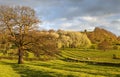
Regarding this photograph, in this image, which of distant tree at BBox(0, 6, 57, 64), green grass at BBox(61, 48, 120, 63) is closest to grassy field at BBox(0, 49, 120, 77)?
distant tree at BBox(0, 6, 57, 64)

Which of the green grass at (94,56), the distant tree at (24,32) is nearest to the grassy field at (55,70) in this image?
the distant tree at (24,32)

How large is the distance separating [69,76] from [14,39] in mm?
29829

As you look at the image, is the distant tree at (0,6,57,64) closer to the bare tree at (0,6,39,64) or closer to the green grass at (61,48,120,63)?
the bare tree at (0,6,39,64)

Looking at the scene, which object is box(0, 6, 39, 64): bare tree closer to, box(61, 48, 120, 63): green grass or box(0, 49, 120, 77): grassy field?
box(0, 49, 120, 77): grassy field

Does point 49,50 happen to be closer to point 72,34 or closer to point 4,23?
point 4,23

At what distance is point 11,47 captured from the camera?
62969mm

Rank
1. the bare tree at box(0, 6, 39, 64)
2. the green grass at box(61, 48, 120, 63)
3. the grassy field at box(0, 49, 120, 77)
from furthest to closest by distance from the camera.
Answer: the green grass at box(61, 48, 120, 63) → the bare tree at box(0, 6, 39, 64) → the grassy field at box(0, 49, 120, 77)

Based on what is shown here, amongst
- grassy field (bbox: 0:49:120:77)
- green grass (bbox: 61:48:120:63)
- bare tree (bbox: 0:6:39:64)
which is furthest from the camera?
green grass (bbox: 61:48:120:63)

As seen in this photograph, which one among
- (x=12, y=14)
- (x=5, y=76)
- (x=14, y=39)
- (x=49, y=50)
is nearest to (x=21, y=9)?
(x=12, y=14)

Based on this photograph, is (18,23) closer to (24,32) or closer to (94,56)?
(24,32)

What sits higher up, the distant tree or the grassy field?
the distant tree

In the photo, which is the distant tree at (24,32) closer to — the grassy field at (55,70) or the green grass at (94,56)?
the grassy field at (55,70)

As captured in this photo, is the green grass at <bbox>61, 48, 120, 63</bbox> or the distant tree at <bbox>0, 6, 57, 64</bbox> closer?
the distant tree at <bbox>0, 6, 57, 64</bbox>

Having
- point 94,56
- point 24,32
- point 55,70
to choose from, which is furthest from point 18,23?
point 94,56
